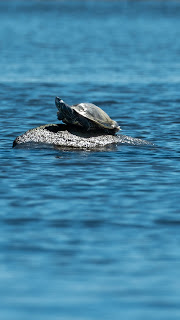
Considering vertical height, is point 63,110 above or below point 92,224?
above

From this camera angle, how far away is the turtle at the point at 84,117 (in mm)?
14734

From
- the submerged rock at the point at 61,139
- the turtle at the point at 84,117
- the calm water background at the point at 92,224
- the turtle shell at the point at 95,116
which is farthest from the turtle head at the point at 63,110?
the calm water background at the point at 92,224

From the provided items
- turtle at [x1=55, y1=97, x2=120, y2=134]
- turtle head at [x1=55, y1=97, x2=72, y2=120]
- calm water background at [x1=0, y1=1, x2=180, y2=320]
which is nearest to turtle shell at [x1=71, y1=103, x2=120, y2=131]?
turtle at [x1=55, y1=97, x2=120, y2=134]

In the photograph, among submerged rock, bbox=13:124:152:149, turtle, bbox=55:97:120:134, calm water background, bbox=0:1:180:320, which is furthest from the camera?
turtle, bbox=55:97:120:134

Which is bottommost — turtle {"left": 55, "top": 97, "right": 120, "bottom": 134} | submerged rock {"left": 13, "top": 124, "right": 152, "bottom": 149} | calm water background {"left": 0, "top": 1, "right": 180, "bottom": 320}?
calm water background {"left": 0, "top": 1, "right": 180, "bottom": 320}

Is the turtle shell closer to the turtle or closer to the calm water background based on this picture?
the turtle

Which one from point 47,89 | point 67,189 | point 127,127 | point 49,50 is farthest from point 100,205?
point 49,50

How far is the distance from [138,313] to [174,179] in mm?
5612

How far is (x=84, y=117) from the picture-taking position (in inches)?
578

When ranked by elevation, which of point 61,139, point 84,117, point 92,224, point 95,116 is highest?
point 95,116

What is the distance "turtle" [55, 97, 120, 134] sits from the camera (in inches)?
580

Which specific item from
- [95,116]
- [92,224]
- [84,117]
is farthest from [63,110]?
[92,224]

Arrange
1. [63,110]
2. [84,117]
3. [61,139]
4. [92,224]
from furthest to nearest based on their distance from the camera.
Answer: [63,110]
[84,117]
[61,139]
[92,224]

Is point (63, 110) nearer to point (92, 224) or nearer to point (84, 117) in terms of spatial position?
point (84, 117)
